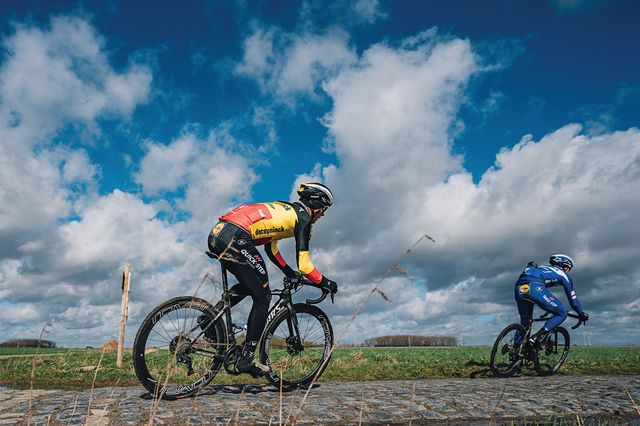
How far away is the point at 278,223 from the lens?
624 cm


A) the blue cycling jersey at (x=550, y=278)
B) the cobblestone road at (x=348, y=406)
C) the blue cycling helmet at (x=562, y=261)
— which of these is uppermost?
the blue cycling helmet at (x=562, y=261)

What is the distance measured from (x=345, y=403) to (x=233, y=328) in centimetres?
168

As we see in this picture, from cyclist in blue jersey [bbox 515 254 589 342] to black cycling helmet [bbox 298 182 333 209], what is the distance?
6.21 metres

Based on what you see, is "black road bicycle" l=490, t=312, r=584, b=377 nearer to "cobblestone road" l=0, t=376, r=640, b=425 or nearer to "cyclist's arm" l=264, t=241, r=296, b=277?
"cobblestone road" l=0, t=376, r=640, b=425

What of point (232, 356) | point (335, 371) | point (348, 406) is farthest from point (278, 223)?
point (335, 371)

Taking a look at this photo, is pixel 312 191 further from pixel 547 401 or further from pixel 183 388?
pixel 547 401

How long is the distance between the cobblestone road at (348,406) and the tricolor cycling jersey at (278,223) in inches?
68.7

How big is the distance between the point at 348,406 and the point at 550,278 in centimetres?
704

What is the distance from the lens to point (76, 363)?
11844 mm

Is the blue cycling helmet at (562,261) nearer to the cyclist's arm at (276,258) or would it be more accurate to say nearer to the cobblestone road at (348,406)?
the cobblestone road at (348,406)

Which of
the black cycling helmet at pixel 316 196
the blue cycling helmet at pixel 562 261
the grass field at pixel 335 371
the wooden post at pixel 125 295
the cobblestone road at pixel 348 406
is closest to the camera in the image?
the cobblestone road at pixel 348 406

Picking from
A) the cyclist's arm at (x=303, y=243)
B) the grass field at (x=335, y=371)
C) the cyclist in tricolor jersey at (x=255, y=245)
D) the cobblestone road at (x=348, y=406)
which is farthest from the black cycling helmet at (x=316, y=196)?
the grass field at (x=335, y=371)

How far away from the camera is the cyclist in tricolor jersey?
6008 mm

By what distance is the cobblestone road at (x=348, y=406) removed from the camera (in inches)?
196
